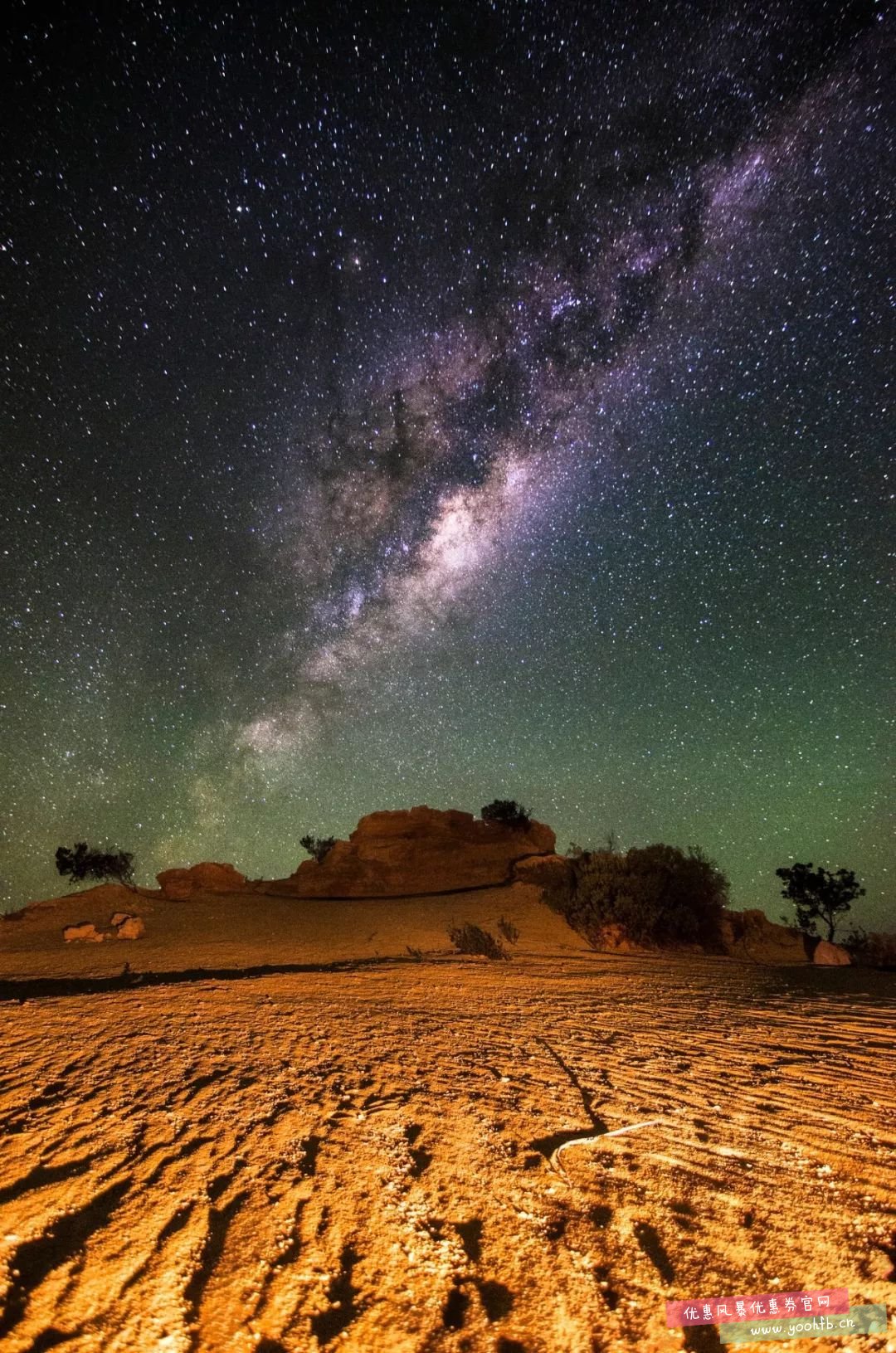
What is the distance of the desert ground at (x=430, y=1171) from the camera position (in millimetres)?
2092

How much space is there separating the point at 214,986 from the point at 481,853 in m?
30.9

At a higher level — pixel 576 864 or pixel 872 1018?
pixel 576 864

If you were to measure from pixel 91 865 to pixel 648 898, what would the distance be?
3976 cm

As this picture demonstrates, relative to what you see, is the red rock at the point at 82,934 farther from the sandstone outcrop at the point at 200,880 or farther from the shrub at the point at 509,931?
the sandstone outcrop at the point at 200,880

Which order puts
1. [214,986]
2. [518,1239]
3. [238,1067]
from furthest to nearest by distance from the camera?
[214,986] → [238,1067] → [518,1239]

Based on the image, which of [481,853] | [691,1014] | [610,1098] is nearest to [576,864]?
[691,1014]

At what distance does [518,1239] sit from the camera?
2.48 metres

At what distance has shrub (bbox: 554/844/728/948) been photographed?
14008 mm

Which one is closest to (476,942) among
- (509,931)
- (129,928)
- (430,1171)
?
(509,931)

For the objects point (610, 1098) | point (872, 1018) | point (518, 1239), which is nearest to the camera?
point (518, 1239)

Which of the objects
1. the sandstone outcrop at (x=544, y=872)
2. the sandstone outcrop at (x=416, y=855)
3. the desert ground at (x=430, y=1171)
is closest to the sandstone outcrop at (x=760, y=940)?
the sandstone outcrop at (x=544, y=872)

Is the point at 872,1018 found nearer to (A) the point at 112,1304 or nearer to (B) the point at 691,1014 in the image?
(B) the point at 691,1014

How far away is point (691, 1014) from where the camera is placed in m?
6.42

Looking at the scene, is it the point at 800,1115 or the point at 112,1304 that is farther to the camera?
the point at 800,1115
